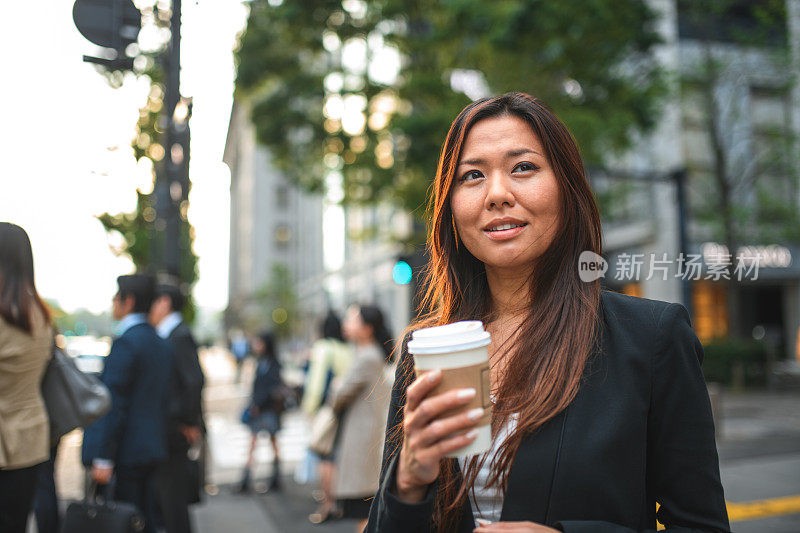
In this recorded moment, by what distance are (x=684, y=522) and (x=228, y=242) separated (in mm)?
125775

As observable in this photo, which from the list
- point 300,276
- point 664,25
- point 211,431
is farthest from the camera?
point 300,276

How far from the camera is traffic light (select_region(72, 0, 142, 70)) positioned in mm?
4742

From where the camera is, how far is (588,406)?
1264 millimetres

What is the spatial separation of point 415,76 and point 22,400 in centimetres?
858

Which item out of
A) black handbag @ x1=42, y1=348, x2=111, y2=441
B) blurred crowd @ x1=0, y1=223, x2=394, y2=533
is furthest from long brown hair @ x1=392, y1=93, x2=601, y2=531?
black handbag @ x1=42, y1=348, x2=111, y2=441

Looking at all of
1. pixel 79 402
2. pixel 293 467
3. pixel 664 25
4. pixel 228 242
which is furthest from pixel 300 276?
pixel 79 402

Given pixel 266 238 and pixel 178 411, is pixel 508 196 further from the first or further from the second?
pixel 266 238

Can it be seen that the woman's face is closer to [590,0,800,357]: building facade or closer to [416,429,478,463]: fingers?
[416,429,478,463]: fingers

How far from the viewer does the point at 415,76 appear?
34.4 ft

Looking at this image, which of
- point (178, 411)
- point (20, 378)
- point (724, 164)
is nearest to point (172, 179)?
point (178, 411)

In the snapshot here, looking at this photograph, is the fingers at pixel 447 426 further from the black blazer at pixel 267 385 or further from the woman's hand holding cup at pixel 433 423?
the black blazer at pixel 267 385

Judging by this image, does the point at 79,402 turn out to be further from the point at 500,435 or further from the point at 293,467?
the point at 293,467

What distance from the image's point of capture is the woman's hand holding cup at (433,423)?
40.0 inches

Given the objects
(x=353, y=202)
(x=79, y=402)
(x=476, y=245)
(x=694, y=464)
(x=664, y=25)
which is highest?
(x=664, y=25)
